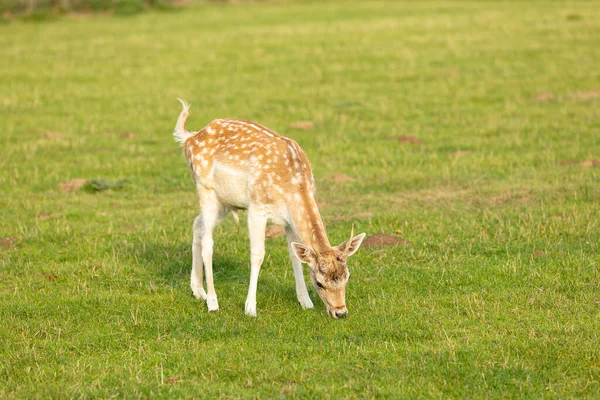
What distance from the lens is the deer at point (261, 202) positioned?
28.0 feet

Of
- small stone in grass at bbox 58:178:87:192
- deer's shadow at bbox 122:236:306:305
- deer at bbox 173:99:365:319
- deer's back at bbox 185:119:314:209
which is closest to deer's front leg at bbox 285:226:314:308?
deer at bbox 173:99:365:319

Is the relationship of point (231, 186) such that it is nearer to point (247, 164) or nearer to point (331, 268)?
point (247, 164)

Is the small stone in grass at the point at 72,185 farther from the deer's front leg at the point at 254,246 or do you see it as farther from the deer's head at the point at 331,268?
the deer's head at the point at 331,268

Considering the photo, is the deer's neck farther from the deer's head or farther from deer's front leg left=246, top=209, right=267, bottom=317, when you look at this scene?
deer's front leg left=246, top=209, right=267, bottom=317

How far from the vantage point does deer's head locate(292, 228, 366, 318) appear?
8.44 meters

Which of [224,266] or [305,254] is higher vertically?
[305,254]

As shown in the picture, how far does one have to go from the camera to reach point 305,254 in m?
8.47

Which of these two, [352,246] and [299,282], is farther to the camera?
[299,282]

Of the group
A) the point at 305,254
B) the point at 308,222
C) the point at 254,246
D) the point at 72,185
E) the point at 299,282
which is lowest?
the point at 72,185

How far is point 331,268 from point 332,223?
3681 millimetres

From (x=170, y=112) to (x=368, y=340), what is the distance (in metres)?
13.4

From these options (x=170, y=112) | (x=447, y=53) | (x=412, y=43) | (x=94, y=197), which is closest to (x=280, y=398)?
(x=94, y=197)

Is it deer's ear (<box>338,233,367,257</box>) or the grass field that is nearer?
the grass field

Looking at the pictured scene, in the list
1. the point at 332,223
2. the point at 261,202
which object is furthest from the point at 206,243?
the point at 332,223
